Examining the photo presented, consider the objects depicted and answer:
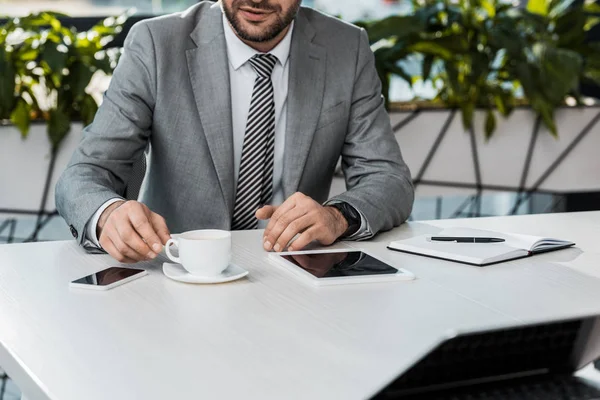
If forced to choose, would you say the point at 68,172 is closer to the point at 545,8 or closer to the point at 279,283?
the point at 279,283

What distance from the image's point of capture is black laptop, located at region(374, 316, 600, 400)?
111 centimetres

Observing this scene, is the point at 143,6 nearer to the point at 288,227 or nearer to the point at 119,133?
the point at 119,133

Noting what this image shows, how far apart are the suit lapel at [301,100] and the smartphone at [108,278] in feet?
2.21

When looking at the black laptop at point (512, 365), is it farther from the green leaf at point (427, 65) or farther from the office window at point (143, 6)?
the office window at point (143, 6)

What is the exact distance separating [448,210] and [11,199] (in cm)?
210

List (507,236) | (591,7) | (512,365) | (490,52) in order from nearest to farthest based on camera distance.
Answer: (512,365) → (507,236) → (490,52) → (591,7)

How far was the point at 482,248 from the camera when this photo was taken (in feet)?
4.68

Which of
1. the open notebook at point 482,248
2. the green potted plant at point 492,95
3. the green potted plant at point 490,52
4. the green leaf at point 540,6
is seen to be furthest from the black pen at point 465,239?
the green leaf at point 540,6

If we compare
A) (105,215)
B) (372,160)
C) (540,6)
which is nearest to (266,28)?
(372,160)

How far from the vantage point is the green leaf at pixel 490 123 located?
3.39 m

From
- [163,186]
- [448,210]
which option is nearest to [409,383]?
[163,186]

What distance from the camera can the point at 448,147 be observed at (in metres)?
3.41

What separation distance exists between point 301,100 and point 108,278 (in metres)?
0.82

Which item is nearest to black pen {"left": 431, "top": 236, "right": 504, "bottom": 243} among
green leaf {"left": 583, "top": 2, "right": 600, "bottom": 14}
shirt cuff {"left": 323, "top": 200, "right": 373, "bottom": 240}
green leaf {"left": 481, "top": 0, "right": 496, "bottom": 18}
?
shirt cuff {"left": 323, "top": 200, "right": 373, "bottom": 240}
